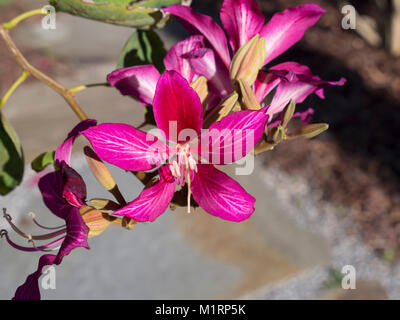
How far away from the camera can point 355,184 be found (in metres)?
3.21

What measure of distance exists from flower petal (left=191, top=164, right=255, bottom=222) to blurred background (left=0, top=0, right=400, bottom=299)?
2010mm

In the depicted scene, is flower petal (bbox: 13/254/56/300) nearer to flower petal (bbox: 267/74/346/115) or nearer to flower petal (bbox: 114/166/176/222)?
flower petal (bbox: 114/166/176/222)

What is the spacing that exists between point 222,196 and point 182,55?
17cm

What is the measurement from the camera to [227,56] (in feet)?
1.91

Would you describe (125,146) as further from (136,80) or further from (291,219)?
(291,219)

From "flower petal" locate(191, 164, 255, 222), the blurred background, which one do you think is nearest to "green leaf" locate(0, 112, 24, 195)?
"flower petal" locate(191, 164, 255, 222)

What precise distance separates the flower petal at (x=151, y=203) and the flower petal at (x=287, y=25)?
0.21 m

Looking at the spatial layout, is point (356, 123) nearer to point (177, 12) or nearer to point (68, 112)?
point (68, 112)

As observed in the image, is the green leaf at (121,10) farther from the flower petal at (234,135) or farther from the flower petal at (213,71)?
the flower petal at (234,135)

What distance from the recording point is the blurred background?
288 centimetres

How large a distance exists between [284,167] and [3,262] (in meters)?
1.96

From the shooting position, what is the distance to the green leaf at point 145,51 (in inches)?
29.4

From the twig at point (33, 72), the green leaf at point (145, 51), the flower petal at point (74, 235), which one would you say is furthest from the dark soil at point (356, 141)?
the flower petal at point (74, 235)
